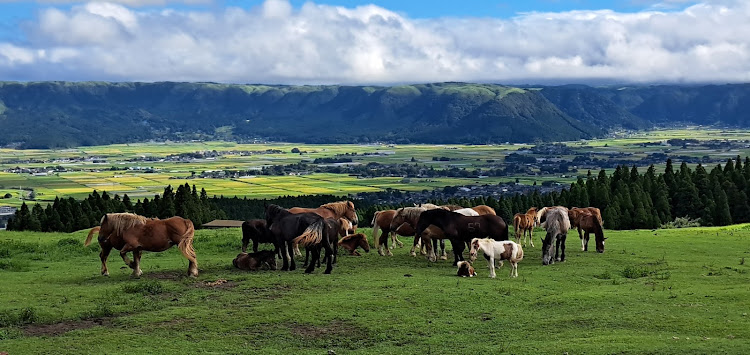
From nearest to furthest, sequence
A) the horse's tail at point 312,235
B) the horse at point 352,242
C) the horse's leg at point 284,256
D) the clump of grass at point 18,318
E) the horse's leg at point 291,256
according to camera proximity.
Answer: the clump of grass at point 18,318, the horse's tail at point 312,235, the horse's leg at point 284,256, the horse's leg at point 291,256, the horse at point 352,242

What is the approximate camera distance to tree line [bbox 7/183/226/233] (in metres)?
55.7

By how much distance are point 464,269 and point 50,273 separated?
44.8ft

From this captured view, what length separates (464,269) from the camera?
2220cm

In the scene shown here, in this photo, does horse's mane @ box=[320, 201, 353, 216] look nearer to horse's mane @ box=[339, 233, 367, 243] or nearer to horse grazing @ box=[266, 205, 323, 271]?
horse's mane @ box=[339, 233, 367, 243]

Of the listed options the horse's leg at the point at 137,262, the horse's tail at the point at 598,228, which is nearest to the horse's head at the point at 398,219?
the horse's tail at the point at 598,228

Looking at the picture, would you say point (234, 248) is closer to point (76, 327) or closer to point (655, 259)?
point (76, 327)

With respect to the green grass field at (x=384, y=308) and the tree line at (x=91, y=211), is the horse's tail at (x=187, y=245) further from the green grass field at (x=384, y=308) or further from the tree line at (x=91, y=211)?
the tree line at (x=91, y=211)

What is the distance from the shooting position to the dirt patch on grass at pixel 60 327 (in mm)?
15570

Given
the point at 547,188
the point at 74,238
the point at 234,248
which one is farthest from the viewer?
the point at 547,188

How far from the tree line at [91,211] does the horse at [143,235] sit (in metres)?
31.9

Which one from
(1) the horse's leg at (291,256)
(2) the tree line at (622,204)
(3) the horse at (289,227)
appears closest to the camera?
(3) the horse at (289,227)

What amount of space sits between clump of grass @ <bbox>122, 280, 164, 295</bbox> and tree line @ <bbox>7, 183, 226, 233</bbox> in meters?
34.4

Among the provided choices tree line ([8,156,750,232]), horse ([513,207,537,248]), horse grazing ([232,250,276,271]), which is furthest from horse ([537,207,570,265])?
tree line ([8,156,750,232])

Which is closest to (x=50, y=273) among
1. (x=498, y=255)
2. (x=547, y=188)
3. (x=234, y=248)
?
(x=234, y=248)
